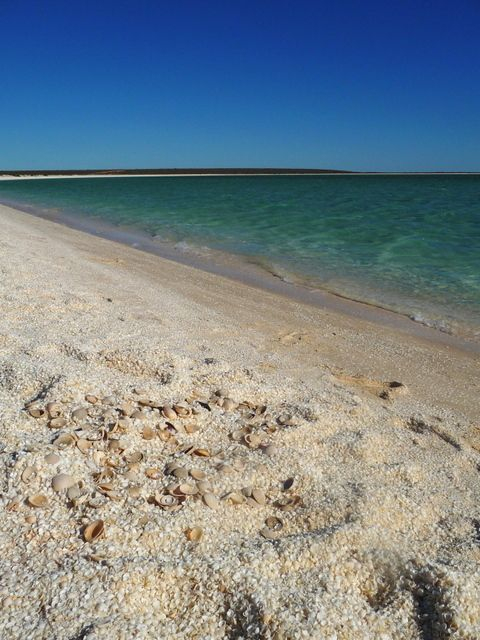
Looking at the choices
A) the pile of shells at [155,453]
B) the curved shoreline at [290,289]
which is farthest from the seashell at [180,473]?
the curved shoreline at [290,289]

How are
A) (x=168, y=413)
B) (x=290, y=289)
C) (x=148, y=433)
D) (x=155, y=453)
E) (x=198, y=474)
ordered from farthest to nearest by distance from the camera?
(x=290, y=289) → (x=168, y=413) → (x=148, y=433) → (x=155, y=453) → (x=198, y=474)

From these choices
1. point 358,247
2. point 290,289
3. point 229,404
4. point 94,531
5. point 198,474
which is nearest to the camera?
point 94,531

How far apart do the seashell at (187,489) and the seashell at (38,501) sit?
2.03 ft

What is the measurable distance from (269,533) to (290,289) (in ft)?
19.6

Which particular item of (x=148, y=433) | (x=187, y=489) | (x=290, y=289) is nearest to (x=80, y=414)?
(x=148, y=433)

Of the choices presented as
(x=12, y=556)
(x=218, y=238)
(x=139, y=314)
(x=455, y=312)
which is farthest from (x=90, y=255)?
(x=12, y=556)

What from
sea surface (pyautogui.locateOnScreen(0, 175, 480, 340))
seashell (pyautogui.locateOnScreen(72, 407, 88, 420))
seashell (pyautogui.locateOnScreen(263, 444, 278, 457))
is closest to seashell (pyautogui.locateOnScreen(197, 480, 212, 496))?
seashell (pyautogui.locateOnScreen(263, 444, 278, 457))

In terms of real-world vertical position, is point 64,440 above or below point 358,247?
above

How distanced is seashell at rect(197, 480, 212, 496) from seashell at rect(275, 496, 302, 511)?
0.35 meters

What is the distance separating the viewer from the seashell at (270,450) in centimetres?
280

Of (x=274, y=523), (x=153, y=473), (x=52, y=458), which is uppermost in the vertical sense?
(x=52, y=458)

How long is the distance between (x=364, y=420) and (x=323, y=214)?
17.0 m

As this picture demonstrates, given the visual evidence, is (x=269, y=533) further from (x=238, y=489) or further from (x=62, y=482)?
(x=62, y=482)

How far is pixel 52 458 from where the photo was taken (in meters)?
2.45
